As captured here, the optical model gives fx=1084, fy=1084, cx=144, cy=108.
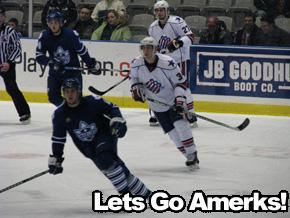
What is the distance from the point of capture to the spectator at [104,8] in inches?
488

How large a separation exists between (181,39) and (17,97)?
178cm

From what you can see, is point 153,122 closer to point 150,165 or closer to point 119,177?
point 150,165

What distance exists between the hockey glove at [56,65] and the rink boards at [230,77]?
2.19 m

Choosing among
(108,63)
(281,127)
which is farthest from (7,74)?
(281,127)

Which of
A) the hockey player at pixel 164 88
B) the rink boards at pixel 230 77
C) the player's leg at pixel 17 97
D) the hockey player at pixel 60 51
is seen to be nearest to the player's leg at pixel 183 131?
the hockey player at pixel 164 88

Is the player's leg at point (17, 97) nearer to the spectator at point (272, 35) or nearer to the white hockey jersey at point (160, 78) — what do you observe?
the spectator at point (272, 35)

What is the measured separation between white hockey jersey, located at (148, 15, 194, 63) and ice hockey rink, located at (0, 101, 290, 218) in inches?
29.7

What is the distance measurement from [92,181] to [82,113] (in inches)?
51.9

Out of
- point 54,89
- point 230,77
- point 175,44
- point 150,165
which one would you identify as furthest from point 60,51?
point 230,77

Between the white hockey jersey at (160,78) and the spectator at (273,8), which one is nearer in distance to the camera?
the white hockey jersey at (160,78)

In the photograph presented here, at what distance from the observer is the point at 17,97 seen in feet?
35.5

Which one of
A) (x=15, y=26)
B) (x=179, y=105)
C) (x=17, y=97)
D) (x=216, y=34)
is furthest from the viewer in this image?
(x=15, y=26)

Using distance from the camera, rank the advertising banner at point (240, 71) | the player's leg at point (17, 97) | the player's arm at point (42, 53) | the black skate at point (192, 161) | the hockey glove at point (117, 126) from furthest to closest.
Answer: the advertising banner at point (240, 71) < the player's leg at point (17, 97) < the player's arm at point (42, 53) < the black skate at point (192, 161) < the hockey glove at point (117, 126)

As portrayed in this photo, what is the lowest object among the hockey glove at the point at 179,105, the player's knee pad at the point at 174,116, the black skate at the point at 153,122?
the black skate at the point at 153,122
